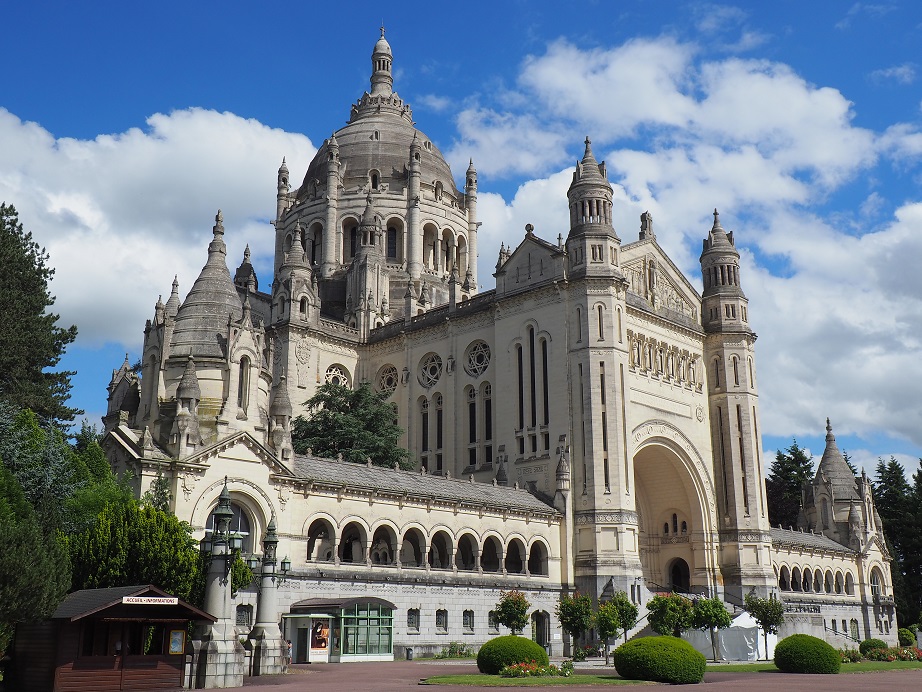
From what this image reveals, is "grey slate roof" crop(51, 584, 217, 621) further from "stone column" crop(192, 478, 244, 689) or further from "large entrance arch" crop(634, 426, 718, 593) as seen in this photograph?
"large entrance arch" crop(634, 426, 718, 593)

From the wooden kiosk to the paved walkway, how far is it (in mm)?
2576

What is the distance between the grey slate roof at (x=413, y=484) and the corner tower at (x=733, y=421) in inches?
637

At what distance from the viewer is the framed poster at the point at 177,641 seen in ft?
92.0

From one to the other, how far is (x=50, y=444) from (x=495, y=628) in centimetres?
2491

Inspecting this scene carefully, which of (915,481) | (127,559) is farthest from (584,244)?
(915,481)

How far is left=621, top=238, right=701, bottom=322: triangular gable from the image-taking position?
6594 centimetres

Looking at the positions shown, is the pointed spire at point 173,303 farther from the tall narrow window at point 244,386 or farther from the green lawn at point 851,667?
the green lawn at point 851,667

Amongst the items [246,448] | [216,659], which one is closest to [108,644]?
[216,659]

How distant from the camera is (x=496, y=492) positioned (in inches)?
2167

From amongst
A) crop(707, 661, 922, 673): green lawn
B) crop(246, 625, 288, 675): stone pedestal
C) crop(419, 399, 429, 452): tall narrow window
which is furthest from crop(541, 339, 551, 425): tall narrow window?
crop(246, 625, 288, 675): stone pedestal

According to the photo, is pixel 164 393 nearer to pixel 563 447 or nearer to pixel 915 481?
pixel 563 447

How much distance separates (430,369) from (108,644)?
4301cm

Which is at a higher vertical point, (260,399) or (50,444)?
(260,399)

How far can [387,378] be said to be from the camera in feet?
235
